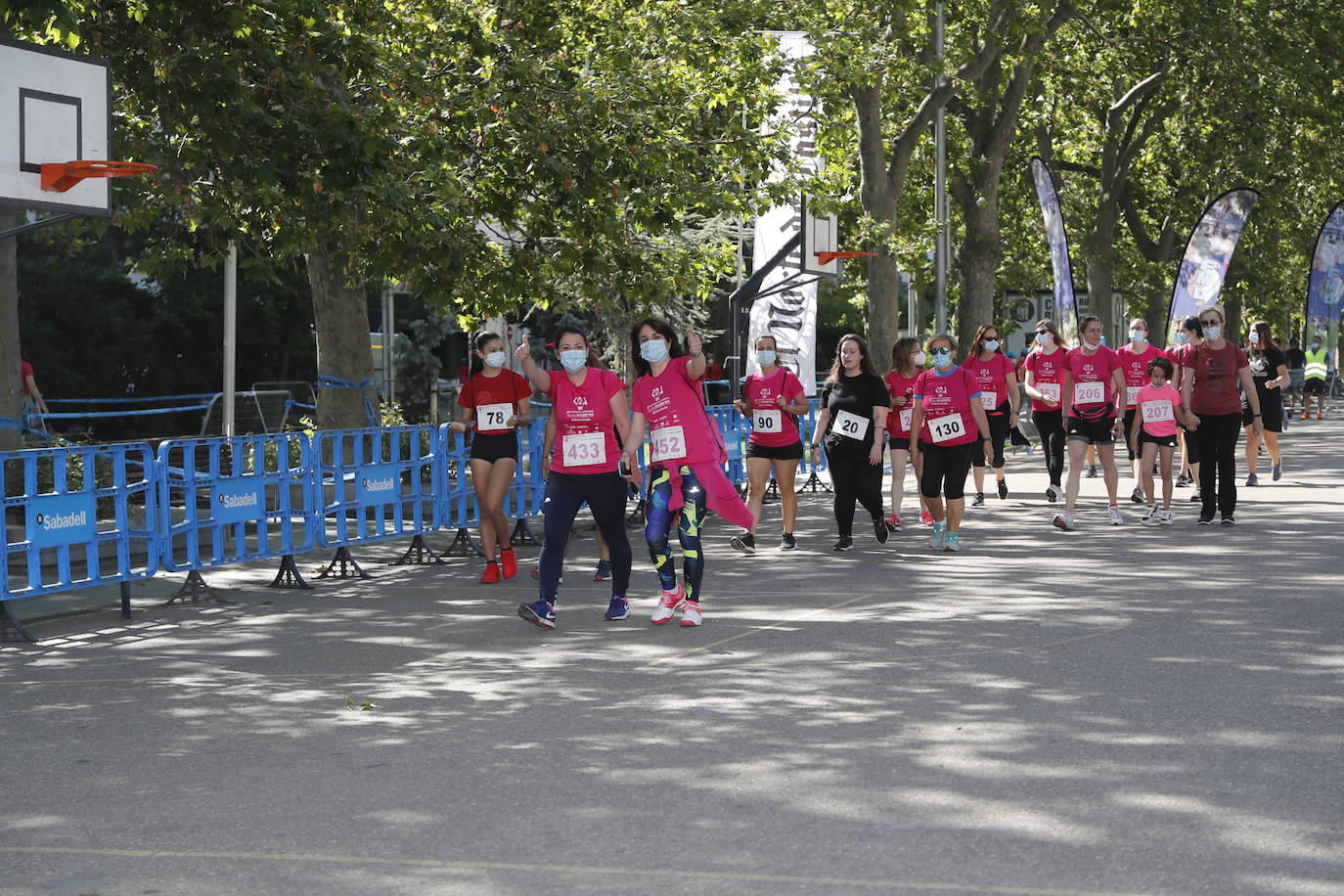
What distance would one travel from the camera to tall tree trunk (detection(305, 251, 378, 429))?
19.3m

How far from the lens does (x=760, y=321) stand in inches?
968

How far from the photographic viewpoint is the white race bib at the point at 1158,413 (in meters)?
16.6

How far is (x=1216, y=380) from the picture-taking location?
51.4 ft

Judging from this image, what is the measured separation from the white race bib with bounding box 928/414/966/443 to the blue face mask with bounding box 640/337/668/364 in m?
4.04

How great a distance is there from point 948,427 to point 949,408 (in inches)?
6.0

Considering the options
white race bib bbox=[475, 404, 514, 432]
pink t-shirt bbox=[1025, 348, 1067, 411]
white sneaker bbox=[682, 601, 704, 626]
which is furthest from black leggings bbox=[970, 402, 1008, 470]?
white sneaker bbox=[682, 601, 704, 626]

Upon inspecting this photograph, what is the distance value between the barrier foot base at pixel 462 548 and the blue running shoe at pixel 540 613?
16.1ft

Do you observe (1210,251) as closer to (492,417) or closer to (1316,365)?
(1316,365)

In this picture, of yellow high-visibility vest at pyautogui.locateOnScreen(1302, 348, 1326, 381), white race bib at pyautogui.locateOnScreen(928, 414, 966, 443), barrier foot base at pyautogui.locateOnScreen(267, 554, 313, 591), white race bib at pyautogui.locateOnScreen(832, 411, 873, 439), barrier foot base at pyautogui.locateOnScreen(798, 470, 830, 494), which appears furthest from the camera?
yellow high-visibility vest at pyautogui.locateOnScreen(1302, 348, 1326, 381)

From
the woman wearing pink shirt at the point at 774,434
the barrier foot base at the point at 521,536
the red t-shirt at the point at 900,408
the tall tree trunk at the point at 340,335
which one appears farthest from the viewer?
the tall tree trunk at the point at 340,335

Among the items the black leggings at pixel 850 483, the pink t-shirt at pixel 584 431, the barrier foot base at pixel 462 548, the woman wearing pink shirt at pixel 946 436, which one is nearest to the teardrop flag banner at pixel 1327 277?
the woman wearing pink shirt at pixel 946 436

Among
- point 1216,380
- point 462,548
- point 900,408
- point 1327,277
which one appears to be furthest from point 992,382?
point 1327,277

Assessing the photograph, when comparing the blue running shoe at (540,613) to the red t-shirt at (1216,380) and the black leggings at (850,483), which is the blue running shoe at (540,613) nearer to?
the black leggings at (850,483)

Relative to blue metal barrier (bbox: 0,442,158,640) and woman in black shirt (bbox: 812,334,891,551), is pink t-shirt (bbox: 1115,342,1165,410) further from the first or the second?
blue metal barrier (bbox: 0,442,158,640)
